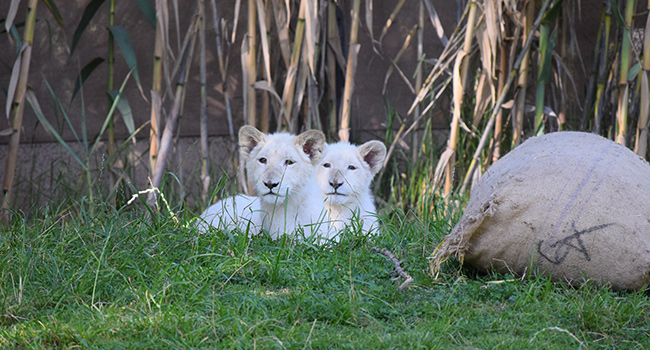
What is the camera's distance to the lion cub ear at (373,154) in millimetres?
4578

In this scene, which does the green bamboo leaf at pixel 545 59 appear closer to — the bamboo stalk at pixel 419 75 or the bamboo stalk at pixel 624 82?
the bamboo stalk at pixel 624 82

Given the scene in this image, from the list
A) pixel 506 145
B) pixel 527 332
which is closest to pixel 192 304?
pixel 527 332

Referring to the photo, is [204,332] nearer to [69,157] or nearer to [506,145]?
[506,145]

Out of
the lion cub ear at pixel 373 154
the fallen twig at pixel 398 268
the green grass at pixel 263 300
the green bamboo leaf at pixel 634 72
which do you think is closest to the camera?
the green grass at pixel 263 300

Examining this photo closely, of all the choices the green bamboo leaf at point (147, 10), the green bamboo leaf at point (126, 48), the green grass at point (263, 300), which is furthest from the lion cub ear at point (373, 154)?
the green bamboo leaf at point (147, 10)

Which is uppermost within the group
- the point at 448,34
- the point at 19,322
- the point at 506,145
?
the point at 448,34

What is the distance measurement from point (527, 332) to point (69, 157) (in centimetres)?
529

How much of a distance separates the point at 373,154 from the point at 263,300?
2191 mm

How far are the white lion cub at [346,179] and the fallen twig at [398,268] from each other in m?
→ 0.97

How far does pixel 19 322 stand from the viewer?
2531 mm

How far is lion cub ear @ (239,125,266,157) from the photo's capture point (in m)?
3.85

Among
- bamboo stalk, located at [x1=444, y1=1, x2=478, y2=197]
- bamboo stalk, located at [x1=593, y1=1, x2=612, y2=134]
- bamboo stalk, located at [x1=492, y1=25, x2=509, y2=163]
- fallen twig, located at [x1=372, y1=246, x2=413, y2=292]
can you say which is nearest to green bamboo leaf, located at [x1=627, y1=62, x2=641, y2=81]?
bamboo stalk, located at [x1=593, y1=1, x2=612, y2=134]

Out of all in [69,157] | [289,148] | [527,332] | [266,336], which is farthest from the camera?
[69,157]

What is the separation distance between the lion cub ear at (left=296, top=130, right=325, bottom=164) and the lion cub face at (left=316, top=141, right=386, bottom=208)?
0.39 m
